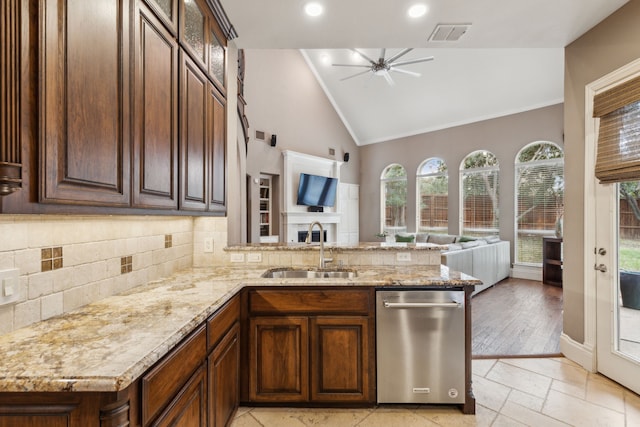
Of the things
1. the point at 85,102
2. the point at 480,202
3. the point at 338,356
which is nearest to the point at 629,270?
the point at 338,356

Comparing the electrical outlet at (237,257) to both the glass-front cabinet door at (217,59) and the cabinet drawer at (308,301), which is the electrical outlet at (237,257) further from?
the glass-front cabinet door at (217,59)

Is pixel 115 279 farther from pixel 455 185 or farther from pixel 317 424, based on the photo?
pixel 455 185

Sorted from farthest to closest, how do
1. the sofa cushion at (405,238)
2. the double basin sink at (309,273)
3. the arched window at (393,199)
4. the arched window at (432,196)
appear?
the arched window at (393,199), the arched window at (432,196), the sofa cushion at (405,238), the double basin sink at (309,273)

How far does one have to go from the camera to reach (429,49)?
6254mm

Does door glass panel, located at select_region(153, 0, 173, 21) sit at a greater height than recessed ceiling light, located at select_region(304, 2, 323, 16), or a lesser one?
lesser

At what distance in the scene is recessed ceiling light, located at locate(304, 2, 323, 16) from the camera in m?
2.33

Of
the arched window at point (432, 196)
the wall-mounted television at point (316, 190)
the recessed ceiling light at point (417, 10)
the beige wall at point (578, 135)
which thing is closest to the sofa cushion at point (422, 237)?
the arched window at point (432, 196)

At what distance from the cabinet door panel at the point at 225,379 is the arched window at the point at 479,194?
6806 millimetres

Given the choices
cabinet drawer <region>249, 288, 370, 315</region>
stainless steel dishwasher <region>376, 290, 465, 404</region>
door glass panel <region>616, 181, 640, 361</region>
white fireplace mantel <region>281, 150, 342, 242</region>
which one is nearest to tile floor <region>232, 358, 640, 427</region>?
stainless steel dishwasher <region>376, 290, 465, 404</region>

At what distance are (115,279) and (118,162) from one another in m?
0.76

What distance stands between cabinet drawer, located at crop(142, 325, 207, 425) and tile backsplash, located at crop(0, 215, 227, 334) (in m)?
0.59

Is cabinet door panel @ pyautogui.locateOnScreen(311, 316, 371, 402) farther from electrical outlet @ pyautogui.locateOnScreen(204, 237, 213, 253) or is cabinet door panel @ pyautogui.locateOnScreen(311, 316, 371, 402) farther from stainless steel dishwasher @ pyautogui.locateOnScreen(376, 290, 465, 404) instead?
electrical outlet @ pyautogui.locateOnScreen(204, 237, 213, 253)

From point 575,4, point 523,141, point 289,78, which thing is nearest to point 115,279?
point 575,4

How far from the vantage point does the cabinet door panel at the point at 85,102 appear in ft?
3.13
